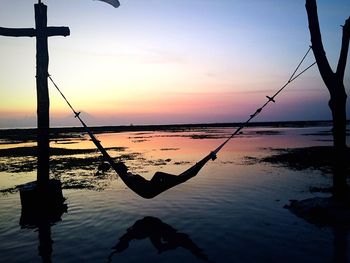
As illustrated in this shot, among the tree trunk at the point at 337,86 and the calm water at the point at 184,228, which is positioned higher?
the tree trunk at the point at 337,86

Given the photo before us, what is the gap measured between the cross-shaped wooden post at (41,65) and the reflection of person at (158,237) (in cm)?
300

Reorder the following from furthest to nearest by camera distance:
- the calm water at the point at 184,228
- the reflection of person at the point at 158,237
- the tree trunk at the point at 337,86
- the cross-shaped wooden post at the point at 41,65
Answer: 1. the cross-shaped wooden post at the point at 41,65
2. the tree trunk at the point at 337,86
3. the reflection of person at the point at 158,237
4. the calm water at the point at 184,228

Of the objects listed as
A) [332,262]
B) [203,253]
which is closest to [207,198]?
[203,253]

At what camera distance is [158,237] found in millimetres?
6711

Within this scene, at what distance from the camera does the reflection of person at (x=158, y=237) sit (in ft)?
19.8

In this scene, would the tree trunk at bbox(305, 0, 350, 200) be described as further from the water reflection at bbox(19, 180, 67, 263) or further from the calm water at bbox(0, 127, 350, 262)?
the water reflection at bbox(19, 180, 67, 263)

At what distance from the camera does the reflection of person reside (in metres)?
6.04

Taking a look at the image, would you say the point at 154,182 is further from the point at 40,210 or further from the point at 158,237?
the point at 40,210

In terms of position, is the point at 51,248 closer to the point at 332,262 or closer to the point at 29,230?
the point at 29,230

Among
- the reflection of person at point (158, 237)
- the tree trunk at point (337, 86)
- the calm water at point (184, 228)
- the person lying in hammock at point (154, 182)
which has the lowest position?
the reflection of person at point (158, 237)

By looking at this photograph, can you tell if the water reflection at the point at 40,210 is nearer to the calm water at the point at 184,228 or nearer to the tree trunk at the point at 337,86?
the calm water at the point at 184,228

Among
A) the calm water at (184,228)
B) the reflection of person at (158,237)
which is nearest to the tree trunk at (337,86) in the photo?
the calm water at (184,228)

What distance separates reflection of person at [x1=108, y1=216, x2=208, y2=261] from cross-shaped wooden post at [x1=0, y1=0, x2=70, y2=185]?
9.84 ft

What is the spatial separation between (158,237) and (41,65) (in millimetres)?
5470
